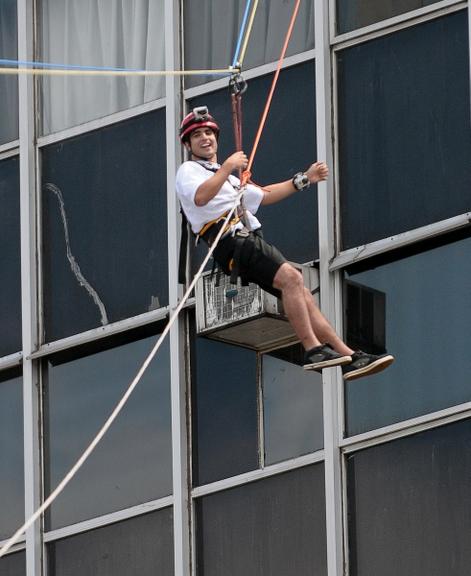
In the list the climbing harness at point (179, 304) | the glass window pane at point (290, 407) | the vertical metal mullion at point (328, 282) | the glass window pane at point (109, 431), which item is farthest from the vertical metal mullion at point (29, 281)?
the vertical metal mullion at point (328, 282)

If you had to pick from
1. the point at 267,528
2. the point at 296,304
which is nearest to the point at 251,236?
the point at 296,304

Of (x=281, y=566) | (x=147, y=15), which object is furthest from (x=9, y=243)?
(x=281, y=566)

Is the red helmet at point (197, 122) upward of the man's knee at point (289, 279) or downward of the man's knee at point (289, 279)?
upward

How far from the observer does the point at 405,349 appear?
19.4 m

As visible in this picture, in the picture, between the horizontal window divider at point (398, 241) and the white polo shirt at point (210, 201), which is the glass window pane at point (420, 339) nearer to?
the horizontal window divider at point (398, 241)

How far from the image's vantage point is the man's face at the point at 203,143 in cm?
1853

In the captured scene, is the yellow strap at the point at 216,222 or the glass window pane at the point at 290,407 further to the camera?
the glass window pane at the point at 290,407

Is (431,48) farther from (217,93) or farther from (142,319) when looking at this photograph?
(142,319)

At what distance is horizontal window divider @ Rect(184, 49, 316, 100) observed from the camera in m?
20.5

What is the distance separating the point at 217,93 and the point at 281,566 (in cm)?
392

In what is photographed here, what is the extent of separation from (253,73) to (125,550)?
3921 millimetres

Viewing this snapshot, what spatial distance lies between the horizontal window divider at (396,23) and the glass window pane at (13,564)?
16.0 ft

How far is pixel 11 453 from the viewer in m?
21.7

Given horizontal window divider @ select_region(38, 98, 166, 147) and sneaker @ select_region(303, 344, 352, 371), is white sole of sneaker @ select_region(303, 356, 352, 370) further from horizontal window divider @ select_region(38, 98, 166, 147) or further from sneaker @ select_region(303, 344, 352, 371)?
horizontal window divider @ select_region(38, 98, 166, 147)
